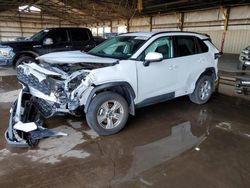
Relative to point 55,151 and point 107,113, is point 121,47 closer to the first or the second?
point 107,113

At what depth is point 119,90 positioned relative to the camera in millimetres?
3922

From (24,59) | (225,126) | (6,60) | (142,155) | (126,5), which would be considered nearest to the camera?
(142,155)

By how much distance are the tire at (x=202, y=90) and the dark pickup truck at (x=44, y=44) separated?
4.25 m

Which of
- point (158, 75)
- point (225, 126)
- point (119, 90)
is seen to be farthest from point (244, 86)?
point (119, 90)

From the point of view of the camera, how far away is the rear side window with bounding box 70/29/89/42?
368 inches

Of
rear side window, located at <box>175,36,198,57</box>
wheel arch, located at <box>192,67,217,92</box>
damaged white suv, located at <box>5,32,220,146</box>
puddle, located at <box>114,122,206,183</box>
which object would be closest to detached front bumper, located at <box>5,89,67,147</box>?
damaged white suv, located at <box>5,32,220,146</box>

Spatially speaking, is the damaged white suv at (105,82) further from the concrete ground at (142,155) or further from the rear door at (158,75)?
the concrete ground at (142,155)

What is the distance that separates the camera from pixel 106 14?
84.6 feet

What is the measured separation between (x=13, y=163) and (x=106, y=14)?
24928 millimetres

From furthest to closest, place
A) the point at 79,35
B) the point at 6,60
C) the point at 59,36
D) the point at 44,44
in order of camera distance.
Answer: the point at 79,35 → the point at 59,36 → the point at 44,44 → the point at 6,60

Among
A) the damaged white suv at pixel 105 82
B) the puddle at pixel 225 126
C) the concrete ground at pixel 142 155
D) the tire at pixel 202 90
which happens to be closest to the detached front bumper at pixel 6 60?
the concrete ground at pixel 142 155

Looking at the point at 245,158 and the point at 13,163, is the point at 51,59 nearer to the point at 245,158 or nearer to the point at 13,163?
the point at 13,163

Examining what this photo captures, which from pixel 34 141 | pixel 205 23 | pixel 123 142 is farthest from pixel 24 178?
pixel 205 23

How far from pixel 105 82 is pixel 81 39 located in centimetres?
650
